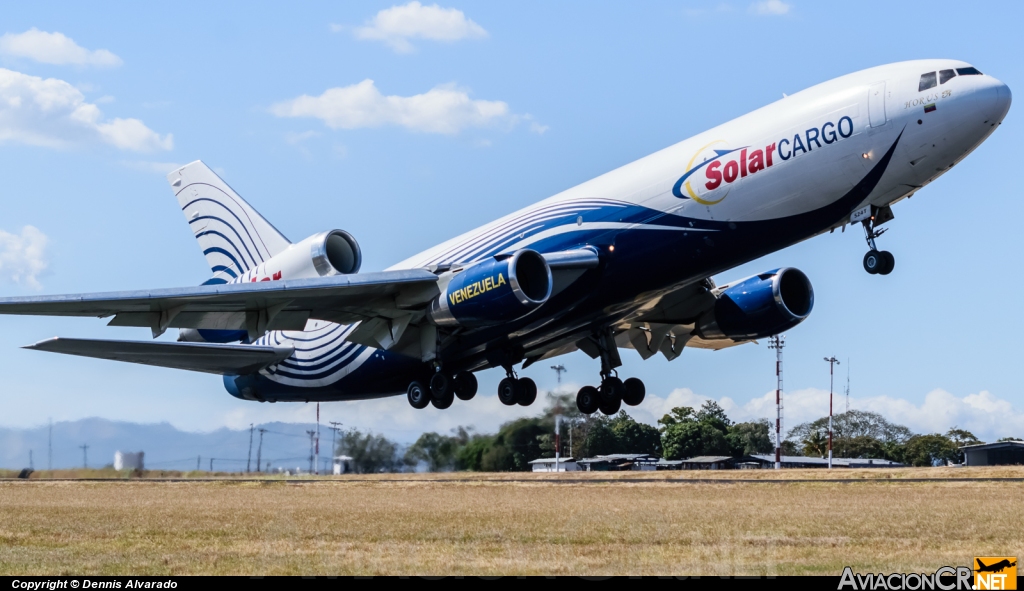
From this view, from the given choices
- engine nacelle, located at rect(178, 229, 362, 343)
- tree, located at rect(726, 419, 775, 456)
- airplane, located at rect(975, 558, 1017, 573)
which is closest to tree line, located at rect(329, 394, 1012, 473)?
tree, located at rect(726, 419, 775, 456)

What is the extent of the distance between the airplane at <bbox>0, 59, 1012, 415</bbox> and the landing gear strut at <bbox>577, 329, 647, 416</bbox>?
0.04 meters

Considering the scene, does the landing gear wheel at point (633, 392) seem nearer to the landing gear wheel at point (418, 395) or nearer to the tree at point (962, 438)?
the landing gear wheel at point (418, 395)

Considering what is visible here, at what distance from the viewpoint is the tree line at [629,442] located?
3556 cm

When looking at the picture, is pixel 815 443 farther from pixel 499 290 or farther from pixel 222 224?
pixel 499 290

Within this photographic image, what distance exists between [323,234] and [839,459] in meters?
63.9

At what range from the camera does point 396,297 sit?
25953 millimetres

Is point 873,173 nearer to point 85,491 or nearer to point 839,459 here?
point 85,491

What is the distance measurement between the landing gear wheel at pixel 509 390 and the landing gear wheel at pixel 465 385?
1129mm

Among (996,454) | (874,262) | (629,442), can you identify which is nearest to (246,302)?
(874,262)

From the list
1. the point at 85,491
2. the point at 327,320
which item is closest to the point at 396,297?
the point at 327,320

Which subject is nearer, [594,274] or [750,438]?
[594,274]

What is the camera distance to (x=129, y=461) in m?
35.9

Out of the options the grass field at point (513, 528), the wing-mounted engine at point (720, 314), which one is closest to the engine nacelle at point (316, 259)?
the grass field at point (513, 528)

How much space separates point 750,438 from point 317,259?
4603cm
